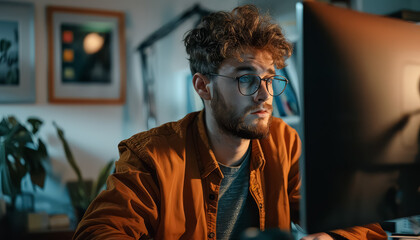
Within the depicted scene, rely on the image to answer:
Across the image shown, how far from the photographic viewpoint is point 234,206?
4.03 feet

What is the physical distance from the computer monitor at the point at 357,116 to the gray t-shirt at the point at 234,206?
21.2 inches

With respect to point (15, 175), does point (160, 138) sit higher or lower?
higher

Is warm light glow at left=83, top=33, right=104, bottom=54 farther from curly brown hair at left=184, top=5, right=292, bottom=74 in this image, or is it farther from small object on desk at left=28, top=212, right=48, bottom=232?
curly brown hair at left=184, top=5, right=292, bottom=74

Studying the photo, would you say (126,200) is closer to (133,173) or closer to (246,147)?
(133,173)

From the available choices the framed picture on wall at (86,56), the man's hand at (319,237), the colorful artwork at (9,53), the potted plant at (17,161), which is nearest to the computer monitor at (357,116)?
the man's hand at (319,237)

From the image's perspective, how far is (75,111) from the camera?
3.11m

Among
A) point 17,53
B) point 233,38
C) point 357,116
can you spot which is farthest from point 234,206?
point 17,53

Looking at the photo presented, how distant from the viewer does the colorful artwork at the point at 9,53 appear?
2.96 metres

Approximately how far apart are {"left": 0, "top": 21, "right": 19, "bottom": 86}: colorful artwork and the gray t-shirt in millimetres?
2360

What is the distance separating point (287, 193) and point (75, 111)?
226cm

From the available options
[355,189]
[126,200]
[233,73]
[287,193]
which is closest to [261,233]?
[355,189]

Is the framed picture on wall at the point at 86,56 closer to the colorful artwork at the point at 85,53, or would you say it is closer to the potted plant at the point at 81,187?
the colorful artwork at the point at 85,53

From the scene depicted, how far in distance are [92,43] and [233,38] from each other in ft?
7.45

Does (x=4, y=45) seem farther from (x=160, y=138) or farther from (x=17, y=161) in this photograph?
(x=160, y=138)
